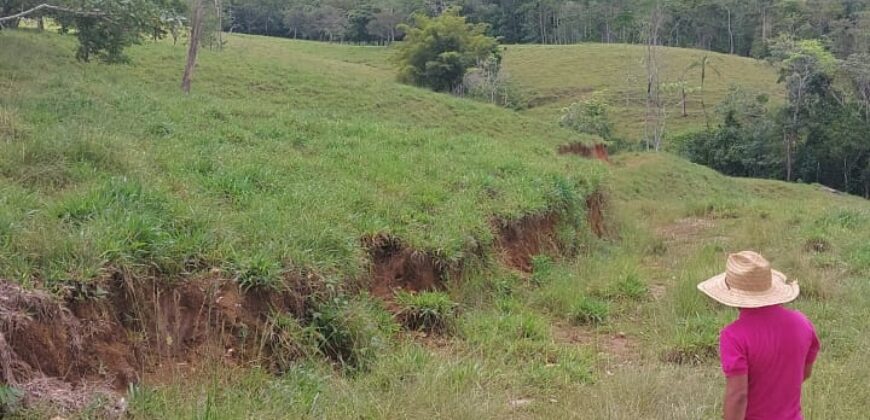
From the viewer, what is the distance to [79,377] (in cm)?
428

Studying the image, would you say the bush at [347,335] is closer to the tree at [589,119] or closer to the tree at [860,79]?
the tree at [589,119]

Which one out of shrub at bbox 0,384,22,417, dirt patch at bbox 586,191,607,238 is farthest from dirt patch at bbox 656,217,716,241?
shrub at bbox 0,384,22,417

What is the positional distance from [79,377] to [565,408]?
302 centimetres

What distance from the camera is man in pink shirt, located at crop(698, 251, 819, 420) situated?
11.0 feet

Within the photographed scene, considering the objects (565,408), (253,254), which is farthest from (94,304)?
(565,408)

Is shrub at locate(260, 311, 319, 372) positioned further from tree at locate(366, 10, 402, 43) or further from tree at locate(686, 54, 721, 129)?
tree at locate(366, 10, 402, 43)

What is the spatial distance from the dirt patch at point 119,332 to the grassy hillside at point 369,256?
0.36ft

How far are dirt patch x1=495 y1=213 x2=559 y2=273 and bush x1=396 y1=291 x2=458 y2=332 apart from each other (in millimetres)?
2230

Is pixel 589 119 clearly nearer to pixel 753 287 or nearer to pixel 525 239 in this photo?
pixel 525 239

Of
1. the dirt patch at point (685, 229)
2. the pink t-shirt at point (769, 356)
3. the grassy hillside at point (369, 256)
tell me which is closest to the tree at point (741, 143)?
the dirt patch at point (685, 229)

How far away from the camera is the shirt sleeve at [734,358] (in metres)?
3.30

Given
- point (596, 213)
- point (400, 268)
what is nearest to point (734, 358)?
point (400, 268)

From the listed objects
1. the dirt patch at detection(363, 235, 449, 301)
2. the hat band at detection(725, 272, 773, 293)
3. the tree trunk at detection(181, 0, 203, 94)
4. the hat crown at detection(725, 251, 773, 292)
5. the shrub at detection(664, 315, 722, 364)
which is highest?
the tree trunk at detection(181, 0, 203, 94)

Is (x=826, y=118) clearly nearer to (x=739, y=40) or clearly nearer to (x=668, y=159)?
(x=668, y=159)
